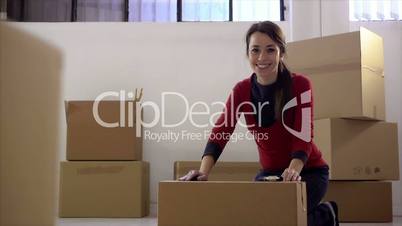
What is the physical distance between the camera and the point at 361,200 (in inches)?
110

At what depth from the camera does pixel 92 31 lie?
12.1ft

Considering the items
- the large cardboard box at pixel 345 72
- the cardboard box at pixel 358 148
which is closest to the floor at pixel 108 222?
the cardboard box at pixel 358 148

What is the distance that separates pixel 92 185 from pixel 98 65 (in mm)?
976

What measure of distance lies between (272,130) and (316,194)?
266 millimetres

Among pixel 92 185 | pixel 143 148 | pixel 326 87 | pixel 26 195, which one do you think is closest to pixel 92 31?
pixel 143 148

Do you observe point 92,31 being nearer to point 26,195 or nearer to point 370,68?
point 370,68

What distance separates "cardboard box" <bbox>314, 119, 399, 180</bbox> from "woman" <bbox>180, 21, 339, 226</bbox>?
3.15 ft

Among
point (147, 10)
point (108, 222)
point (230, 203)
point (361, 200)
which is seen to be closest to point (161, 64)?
point (147, 10)

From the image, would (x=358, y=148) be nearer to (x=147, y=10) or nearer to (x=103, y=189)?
(x=103, y=189)

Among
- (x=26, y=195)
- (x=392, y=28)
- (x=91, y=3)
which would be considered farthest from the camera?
(x=91, y=3)

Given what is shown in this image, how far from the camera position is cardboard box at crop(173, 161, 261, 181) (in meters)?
3.11

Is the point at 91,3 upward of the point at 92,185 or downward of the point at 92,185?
upward

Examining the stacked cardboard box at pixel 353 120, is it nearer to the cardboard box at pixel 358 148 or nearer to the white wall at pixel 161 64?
the cardboard box at pixel 358 148

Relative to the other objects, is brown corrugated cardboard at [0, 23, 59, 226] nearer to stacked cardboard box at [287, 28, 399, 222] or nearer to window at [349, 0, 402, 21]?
stacked cardboard box at [287, 28, 399, 222]
